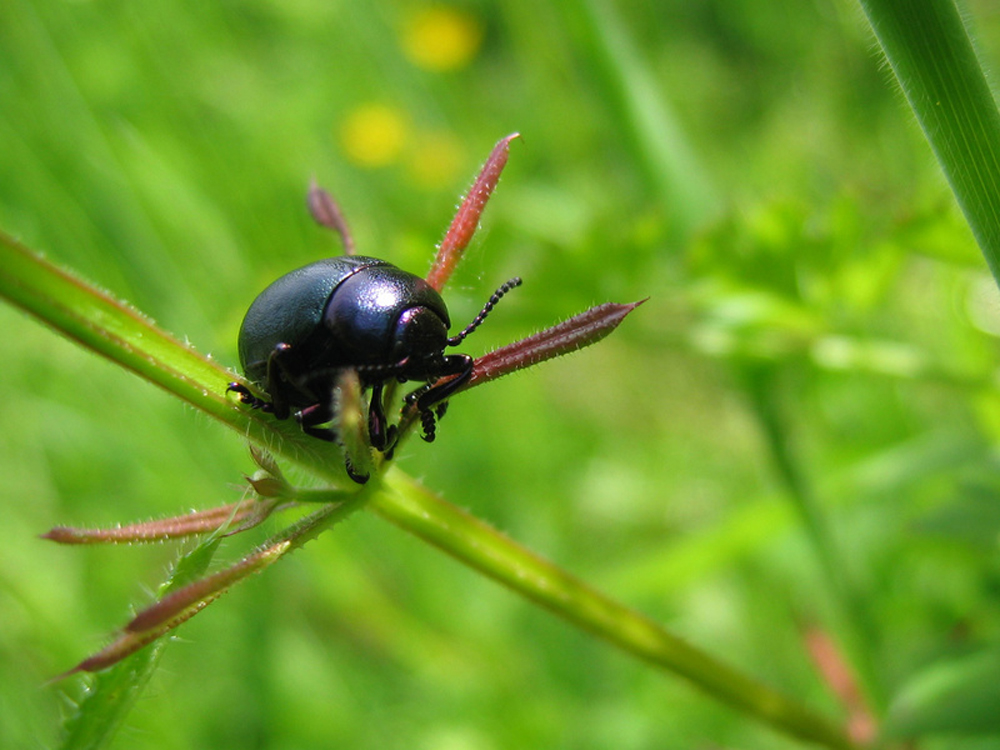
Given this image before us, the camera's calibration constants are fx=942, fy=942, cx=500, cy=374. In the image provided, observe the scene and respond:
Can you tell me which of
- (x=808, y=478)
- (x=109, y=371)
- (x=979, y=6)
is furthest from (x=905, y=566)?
(x=979, y=6)

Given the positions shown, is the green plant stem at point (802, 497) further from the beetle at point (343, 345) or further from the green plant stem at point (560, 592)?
the beetle at point (343, 345)

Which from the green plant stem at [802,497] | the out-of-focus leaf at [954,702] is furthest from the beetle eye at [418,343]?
the green plant stem at [802,497]

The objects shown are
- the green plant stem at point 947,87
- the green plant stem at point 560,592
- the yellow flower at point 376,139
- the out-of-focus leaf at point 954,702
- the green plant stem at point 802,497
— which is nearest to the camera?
the green plant stem at point 947,87

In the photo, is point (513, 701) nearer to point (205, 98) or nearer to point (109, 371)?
point (109, 371)

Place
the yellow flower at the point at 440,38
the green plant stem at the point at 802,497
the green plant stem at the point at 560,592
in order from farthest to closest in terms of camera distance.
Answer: the yellow flower at the point at 440,38 < the green plant stem at the point at 802,497 < the green plant stem at the point at 560,592

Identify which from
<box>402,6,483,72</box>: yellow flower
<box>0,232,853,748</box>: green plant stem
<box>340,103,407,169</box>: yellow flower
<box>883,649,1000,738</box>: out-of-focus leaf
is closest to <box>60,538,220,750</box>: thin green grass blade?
Result: <box>0,232,853,748</box>: green plant stem
